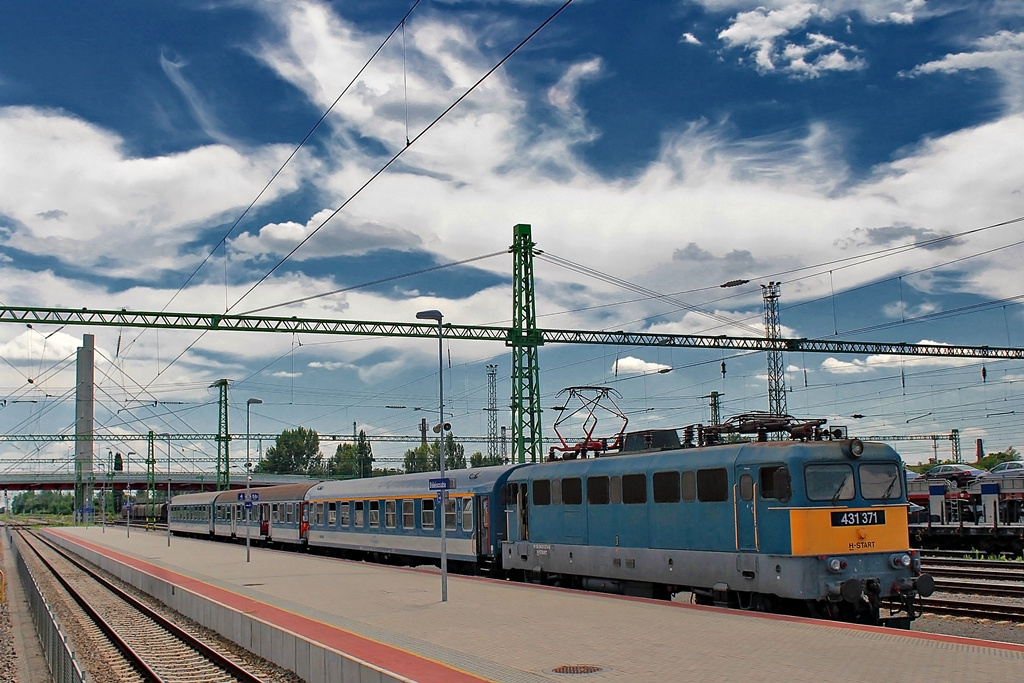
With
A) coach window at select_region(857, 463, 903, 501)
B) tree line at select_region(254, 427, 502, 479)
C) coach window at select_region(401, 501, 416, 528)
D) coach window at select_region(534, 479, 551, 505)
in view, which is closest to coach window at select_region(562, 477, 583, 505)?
coach window at select_region(534, 479, 551, 505)

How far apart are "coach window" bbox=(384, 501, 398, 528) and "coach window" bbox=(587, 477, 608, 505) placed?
12.9 meters

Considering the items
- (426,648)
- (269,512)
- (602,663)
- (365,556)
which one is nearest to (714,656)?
(602,663)

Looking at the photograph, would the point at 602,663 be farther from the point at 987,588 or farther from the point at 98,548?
the point at 98,548

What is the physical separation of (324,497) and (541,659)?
1173 inches

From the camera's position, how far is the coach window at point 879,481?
1812 cm

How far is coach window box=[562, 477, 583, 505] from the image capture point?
23.6 m

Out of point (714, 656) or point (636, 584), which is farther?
point (636, 584)

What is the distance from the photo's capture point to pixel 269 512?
165 feet

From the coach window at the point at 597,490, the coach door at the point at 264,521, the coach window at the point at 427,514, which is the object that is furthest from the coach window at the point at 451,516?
the coach door at the point at 264,521

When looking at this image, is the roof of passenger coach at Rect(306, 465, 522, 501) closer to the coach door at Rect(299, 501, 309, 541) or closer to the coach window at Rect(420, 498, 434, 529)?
the coach window at Rect(420, 498, 434, 529)

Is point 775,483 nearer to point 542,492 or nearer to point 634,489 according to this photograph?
point 634,489

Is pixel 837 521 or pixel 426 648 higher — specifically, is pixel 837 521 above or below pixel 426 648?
above

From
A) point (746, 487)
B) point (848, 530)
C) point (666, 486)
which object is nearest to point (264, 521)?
point (666, 486)

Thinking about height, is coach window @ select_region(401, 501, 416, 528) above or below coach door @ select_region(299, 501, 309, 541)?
above
